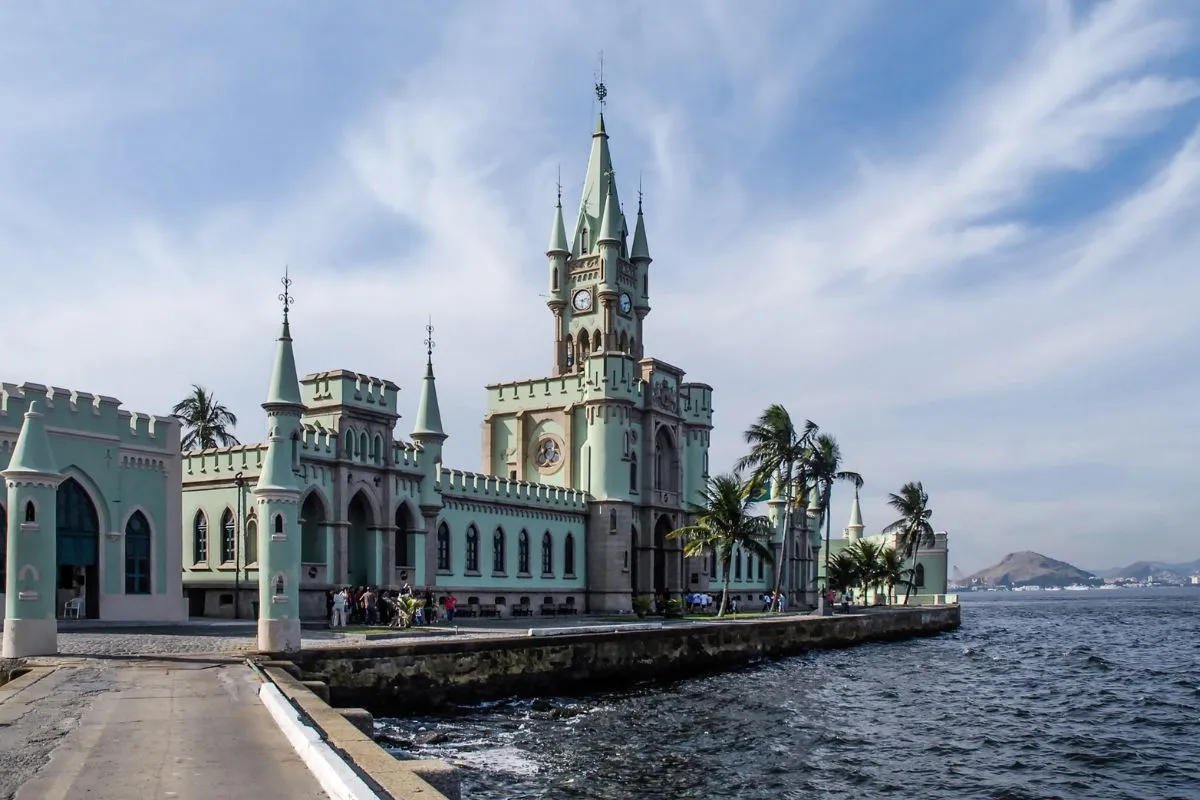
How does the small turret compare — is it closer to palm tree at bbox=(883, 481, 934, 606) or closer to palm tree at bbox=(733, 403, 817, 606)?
palm tree at bbox=(733, 403, 817, 606)

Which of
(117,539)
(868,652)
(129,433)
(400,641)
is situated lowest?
(868,652)

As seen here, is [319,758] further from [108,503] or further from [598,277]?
[598,277]

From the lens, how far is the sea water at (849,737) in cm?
2039

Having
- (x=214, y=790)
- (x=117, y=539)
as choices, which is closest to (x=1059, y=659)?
(x=117, y=539)

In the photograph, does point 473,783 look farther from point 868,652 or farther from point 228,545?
point 868,652

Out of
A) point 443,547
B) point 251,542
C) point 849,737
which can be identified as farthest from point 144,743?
point 443,547

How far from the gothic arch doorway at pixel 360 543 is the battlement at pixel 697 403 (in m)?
25.5

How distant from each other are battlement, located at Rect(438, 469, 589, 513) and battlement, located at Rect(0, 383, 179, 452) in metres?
13.2

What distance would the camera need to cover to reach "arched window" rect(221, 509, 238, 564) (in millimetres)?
42750

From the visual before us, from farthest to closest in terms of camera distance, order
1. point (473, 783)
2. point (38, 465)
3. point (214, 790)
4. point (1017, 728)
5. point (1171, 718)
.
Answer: point (1171, 718)
point (1017, 728)
point (38, 465)
point (473, 783)
point (214, 790)

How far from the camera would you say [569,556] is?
190 ft

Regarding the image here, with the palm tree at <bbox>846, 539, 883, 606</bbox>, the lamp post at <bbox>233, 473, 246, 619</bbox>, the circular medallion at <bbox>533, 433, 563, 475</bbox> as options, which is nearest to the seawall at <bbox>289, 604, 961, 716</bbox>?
the lamp post at <bbox>233, 473, 246, 619</bbox>

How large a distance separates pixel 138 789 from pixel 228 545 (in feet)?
112

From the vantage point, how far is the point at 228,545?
42875mm
